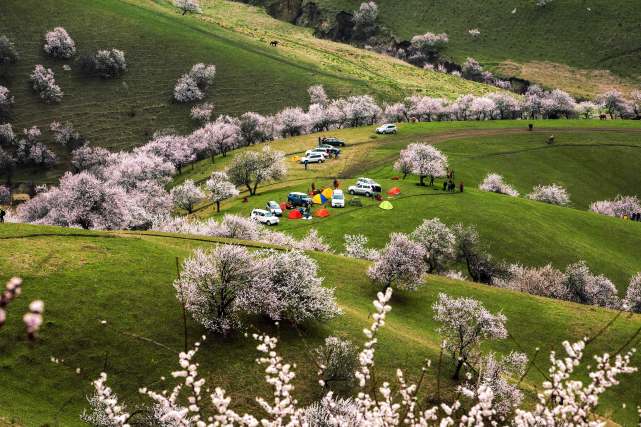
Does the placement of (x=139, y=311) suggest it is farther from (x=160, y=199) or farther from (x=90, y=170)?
(x=90, y=170)

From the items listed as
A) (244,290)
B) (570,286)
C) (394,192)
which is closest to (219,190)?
(394,192)

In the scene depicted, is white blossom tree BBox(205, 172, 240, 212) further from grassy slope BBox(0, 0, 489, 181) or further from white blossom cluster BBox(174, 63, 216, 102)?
white blossom cluster BBox(174, 63, 216, 102)

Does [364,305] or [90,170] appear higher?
[364,305]

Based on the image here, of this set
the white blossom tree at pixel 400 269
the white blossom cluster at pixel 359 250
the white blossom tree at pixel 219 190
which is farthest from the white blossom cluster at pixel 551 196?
the white blossom tree at pixel 219 190

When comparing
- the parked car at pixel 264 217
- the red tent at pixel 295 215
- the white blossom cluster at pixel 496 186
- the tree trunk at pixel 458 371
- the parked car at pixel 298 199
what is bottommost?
the parked car at pixel 264 217

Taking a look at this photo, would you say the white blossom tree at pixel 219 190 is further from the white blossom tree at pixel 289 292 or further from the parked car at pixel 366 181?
the white blossom tree at pixel 289 292

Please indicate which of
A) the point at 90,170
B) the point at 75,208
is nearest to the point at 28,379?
the point at 75,208
